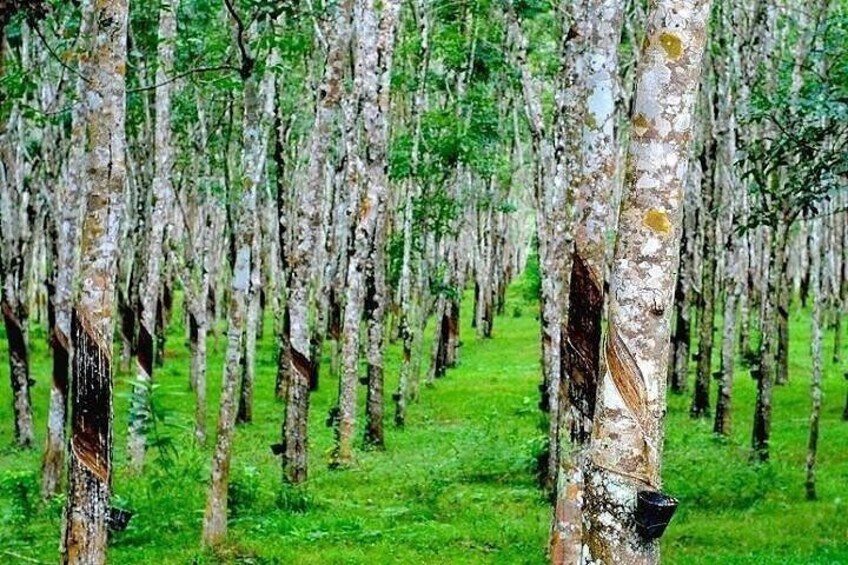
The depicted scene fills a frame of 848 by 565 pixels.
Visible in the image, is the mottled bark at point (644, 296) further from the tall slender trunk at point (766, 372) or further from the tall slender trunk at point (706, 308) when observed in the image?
the tall slender trunk at point (706, 308)

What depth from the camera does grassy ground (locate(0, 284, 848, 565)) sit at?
12.6 meters

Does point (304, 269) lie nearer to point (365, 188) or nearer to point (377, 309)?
point (365, 188)

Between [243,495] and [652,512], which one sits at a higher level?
[652,512]

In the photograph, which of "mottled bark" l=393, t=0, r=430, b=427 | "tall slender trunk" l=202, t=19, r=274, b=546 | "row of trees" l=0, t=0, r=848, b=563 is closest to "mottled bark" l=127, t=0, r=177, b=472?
"row of trees" l=0, t=0, r=848, b=563

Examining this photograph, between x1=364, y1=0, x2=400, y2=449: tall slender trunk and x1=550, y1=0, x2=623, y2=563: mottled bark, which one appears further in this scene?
x1=364, y1=0, x2=400, y2=449: tall slender trunk

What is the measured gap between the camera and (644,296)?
5.44 m

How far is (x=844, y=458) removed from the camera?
1819 cm

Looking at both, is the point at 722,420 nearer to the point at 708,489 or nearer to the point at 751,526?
the point at 708,489

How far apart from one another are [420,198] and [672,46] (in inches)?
865

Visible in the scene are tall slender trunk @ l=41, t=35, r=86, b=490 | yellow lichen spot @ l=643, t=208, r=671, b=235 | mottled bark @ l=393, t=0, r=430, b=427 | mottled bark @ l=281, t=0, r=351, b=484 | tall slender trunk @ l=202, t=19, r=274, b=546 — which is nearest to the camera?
yellow lichen spot @ l=643, t=208, r=671, b=235

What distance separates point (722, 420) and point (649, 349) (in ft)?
47.9

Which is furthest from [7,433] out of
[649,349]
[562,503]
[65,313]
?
[649,349]

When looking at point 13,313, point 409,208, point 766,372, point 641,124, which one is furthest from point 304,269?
point 641,124

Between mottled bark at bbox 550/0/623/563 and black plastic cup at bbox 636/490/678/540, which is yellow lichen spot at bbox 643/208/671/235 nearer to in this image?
black plastic cup at bbox 636/490/678/540
